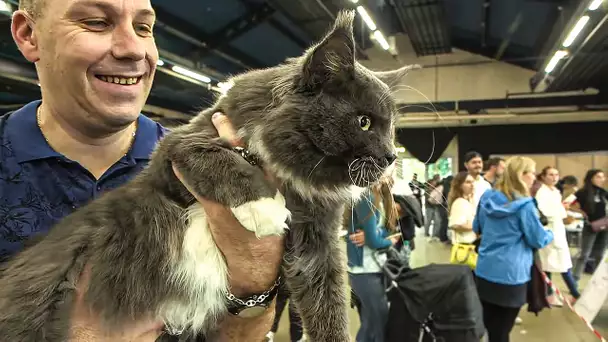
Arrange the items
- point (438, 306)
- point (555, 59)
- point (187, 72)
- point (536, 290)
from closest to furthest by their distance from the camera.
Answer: point (438, 306)
point (536, 290)
point (187, 72)
point (555, 59)

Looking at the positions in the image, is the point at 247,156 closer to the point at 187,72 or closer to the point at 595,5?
the point at 187,72

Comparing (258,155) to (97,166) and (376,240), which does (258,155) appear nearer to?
(97,166)

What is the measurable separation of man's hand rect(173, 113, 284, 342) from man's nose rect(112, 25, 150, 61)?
0.90 ft

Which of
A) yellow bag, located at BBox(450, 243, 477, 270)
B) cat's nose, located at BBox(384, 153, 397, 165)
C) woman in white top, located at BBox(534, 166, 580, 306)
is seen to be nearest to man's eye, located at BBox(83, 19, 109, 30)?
cat's nose, located at BBox(384, 153, 397, 165)

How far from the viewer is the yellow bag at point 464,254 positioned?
425 cm

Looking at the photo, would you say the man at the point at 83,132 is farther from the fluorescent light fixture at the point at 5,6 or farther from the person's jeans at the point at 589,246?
the person's jeans at the point at 589,246

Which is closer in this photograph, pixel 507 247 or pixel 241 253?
pixel 241 253

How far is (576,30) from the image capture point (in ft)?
17.5

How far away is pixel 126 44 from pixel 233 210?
53cm

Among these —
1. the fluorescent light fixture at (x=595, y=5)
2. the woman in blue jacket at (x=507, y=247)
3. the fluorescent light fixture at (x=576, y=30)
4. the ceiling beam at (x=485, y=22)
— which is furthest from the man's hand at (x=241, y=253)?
the ceiling beam at (x=485, y=22)

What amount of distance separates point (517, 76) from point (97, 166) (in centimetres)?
915

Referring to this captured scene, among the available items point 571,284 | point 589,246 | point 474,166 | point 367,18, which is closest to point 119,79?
point 367,18

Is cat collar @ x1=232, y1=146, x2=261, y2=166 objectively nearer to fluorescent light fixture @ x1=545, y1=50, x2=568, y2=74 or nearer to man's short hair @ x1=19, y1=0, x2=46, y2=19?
man's short hair @ x1=19, y1=0, x2=46, y2=19

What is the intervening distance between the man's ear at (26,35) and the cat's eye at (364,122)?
0.90m
